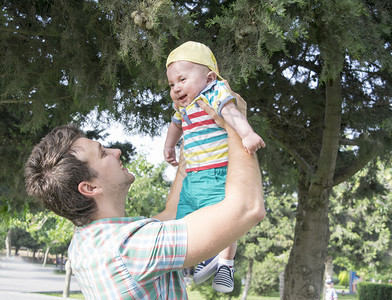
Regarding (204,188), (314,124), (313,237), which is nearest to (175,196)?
(204,188)

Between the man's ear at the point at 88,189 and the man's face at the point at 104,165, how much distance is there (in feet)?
0.09

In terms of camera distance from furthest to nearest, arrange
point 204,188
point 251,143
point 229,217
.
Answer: point 204,188 → point 251,143 → point 229,217

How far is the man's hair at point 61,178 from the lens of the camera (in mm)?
1751

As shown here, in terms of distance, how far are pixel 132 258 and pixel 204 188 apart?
0.55 metres

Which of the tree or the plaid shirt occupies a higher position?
the tree

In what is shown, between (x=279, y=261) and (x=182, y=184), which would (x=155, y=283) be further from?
(x=279, y=261)

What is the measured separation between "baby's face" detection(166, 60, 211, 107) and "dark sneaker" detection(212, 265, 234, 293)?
A: 863 mm

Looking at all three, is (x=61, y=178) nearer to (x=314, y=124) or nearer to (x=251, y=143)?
(x=251, y=143)

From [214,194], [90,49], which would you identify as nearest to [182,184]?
[214,194]

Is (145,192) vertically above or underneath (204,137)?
above

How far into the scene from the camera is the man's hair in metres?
1.75

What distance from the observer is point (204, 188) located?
6.77 ft

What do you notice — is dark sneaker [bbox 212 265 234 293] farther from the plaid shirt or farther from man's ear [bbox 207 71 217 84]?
man's ear [bbox 207 71 217 84]

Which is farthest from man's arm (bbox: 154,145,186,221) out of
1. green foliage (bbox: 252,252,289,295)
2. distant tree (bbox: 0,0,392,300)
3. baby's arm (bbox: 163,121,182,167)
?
green foliage (bbox: 252,252,289,295)
